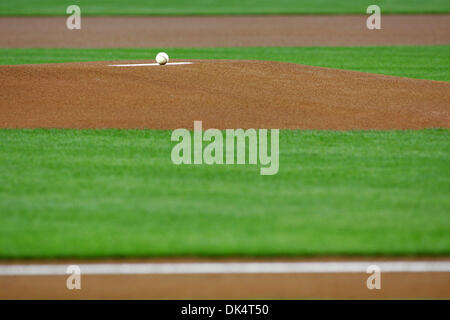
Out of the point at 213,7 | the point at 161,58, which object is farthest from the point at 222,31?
the point at 161,58

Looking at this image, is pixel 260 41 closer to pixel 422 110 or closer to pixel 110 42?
pixel 110 42

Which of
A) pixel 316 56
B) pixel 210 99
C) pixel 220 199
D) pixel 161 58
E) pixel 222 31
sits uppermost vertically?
pixel 222 31

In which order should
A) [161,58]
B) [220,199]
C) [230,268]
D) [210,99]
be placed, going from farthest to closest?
[161,58], [210,99], [220,199], [230,268]

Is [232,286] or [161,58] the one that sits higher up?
[161,58]

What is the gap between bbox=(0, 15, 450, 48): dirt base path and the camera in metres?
24.1

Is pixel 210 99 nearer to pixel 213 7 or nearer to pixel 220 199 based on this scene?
pixel 220 199

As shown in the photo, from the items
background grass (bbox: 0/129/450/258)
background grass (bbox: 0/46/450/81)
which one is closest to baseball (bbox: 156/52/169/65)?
background grass (bbox: 0/129/450/258)

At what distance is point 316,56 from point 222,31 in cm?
675

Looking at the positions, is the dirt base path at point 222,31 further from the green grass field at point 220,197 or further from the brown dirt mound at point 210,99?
the green grass field at point 220,197

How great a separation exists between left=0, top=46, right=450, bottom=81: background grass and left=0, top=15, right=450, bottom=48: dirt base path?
4.36 feet

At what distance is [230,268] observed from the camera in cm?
641

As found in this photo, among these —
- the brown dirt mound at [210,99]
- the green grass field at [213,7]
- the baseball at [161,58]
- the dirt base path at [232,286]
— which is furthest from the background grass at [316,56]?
the dirt base path at [232,286]

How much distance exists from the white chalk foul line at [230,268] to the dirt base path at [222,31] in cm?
1780

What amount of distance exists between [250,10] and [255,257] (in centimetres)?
2742
